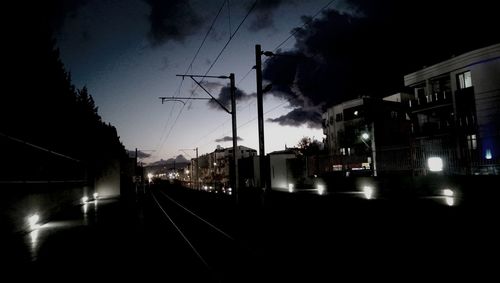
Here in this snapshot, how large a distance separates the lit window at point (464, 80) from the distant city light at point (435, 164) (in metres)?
20.0

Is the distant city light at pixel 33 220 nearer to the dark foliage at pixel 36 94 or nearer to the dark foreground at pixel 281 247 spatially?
the dark foreground at pixel 281 247

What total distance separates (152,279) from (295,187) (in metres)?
29.3

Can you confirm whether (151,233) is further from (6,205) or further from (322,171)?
(322,171)

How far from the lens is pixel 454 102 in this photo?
3231 centimetres

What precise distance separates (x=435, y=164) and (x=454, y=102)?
1975 centimetres

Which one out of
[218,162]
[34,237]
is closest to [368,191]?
[34,237]

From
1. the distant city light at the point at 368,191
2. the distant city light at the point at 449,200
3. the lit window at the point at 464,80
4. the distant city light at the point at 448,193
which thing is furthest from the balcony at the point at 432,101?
the distant city light at the point at 449,200

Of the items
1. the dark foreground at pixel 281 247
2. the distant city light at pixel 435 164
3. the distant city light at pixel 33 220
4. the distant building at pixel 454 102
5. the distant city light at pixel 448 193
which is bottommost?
the dark foreground at pixel 281 247

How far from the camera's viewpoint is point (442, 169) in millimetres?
16016

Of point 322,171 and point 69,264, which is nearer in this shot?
point 69,264

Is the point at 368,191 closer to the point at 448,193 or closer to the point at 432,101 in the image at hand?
the point at 448,193

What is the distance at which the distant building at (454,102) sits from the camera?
56.9 ft

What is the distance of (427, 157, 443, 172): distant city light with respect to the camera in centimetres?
1606

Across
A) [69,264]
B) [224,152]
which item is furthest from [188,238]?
[224,152]
